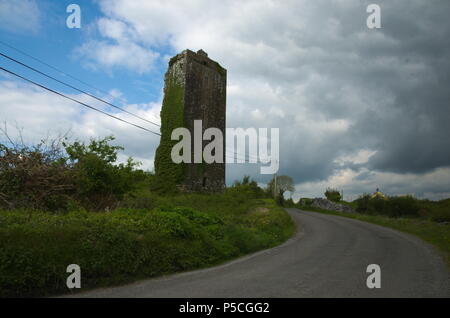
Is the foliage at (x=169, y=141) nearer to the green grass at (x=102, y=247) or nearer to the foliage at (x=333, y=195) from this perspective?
the green grass at (x=102, y=247)

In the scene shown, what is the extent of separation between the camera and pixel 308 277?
762cm

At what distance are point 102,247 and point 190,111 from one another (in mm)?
16228

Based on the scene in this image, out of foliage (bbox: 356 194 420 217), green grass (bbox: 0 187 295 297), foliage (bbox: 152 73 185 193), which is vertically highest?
foliage (bbox: 152 73 185 193)

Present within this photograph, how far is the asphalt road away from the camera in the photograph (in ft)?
21.1

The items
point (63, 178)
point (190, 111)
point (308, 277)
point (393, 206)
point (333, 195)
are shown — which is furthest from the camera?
point (333, 195)

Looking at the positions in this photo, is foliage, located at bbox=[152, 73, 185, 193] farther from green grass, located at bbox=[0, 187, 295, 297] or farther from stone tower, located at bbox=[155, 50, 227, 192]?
green grass, located at bbox=[0, 187, 295, 297]

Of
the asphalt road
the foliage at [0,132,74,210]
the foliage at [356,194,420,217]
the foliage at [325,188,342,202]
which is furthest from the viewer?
the foliage at [325,188,342,202]

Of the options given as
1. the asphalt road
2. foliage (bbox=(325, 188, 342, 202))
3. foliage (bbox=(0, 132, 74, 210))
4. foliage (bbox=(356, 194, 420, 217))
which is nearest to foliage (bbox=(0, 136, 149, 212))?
foliage (bbox=(0, 132, 74, 210))

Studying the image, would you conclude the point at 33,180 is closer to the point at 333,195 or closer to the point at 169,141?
the point at 169,141

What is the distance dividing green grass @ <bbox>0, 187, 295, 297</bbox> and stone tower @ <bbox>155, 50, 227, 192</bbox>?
34.0ft

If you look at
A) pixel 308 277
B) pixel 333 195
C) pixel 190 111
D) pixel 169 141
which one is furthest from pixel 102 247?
pixel 333 195

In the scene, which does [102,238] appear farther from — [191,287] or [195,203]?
[195,203]
